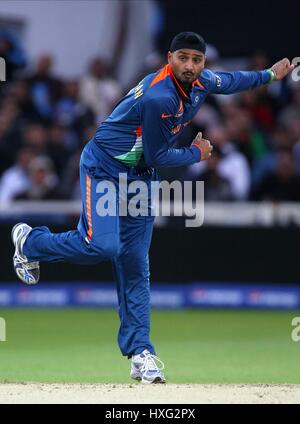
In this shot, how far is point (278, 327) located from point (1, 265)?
320 centimetres

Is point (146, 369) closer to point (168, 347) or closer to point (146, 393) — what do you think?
point (146, 393)

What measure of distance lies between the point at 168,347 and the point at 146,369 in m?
2.59

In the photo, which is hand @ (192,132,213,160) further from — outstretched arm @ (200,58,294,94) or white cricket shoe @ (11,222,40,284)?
white cricket shoe @ (11,222,40,284)

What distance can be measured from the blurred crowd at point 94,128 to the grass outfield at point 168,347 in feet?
4.82

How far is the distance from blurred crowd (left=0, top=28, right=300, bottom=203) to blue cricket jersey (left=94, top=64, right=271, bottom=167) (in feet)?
17.3

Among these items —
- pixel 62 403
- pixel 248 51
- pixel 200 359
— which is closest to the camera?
pixel 62 403

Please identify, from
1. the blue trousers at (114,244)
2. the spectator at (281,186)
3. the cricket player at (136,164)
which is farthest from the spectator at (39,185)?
the blue trousers at (114,244)

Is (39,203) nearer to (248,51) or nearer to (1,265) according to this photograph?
(1,265)

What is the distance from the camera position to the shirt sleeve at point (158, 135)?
7074 mm

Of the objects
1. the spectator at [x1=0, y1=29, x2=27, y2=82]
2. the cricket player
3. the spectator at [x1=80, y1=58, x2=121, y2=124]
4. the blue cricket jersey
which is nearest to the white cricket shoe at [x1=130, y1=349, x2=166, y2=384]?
the cricket player

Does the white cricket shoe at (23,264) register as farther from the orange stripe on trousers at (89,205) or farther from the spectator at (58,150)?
the spectator at (58,150)

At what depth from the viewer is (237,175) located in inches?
520

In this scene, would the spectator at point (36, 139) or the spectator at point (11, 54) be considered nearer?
the spectator at point (36, 139)

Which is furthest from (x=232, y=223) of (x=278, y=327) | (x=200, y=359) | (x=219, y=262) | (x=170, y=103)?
(x=170, y=103)
